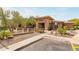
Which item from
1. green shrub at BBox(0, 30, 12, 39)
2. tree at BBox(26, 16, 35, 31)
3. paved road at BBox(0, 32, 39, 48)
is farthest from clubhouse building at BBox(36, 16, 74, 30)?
green shrub at BBox(0, 30, 12, 39)

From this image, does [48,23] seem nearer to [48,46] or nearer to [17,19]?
[48,46]

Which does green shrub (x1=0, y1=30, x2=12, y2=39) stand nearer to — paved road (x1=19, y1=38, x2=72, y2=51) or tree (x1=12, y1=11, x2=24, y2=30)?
tree (x1=12, y1=11, x2=24, y2=30)

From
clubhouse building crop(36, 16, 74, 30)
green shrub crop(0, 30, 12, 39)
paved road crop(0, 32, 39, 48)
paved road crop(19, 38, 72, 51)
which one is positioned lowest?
paved road crop(19, 38, 72, 51)

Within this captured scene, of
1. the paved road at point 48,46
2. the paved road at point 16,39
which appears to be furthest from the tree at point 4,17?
the paved road at point 48,46

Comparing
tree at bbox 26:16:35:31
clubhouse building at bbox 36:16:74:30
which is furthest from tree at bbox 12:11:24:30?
clubhouse building at bbox 36:16:74:30

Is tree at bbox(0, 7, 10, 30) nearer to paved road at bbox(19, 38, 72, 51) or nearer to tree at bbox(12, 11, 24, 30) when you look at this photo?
tree at bbox(12, 11, 24, 30)

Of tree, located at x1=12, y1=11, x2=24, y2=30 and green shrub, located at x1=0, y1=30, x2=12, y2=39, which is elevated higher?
tree, located at x1=12, y1=11, x2=24, y2=30

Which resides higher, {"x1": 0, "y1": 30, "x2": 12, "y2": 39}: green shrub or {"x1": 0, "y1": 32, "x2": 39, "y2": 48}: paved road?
{"x1": 0, "y1": 30, "x2": 12, "y2": 39}: green shrub

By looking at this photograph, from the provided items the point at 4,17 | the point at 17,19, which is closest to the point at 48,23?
the point at 17,19

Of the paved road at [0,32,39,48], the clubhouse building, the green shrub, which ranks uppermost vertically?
the clubhouse building
